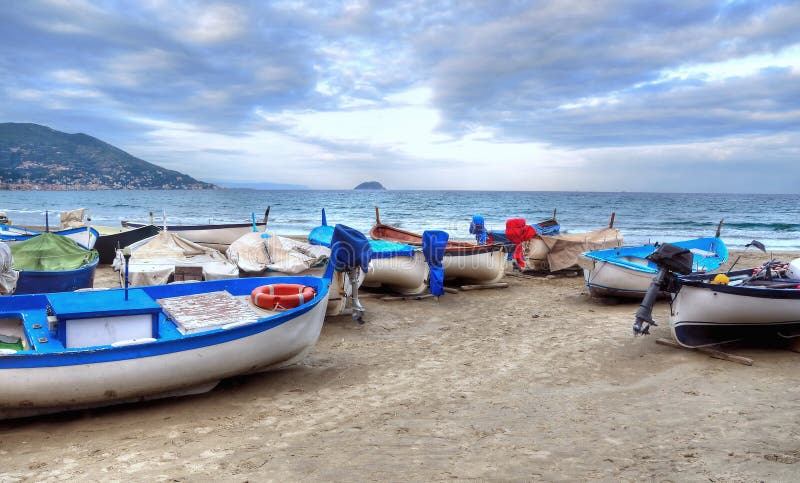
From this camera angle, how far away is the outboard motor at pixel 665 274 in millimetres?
7480

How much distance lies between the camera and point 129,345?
5219 millimetres

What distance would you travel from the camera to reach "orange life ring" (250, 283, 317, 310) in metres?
6.66

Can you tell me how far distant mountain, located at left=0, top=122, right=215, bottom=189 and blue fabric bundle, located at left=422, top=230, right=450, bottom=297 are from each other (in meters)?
122

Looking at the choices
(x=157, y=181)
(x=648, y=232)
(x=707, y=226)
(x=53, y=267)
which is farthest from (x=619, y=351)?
(x=157, y=181)

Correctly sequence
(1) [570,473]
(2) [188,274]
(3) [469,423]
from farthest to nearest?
1. (2) [188,274]
2. (3) [469,423]
3. (1) [570,473]

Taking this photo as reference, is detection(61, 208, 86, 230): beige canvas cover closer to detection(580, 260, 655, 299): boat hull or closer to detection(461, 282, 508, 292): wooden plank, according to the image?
detection(461, 282, 508, 292): wooden plank

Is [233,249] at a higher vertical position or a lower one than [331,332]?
higher

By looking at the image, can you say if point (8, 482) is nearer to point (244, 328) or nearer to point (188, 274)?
point (244, 328)

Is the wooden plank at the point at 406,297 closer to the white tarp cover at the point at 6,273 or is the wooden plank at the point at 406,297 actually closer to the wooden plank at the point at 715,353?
the wooden plank at the point at 715,353

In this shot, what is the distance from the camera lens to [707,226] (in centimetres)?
4134

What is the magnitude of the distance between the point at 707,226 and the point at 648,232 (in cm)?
832

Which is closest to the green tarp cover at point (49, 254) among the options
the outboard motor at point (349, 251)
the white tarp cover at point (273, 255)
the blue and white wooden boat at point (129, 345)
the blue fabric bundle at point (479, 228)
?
the white tarp cover at point (273, 255)

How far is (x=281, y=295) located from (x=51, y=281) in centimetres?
567

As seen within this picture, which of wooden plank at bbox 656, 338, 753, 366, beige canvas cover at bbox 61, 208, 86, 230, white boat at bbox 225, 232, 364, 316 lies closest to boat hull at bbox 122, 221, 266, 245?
beige canvas cover at bbox 61, 208, 86, 230
